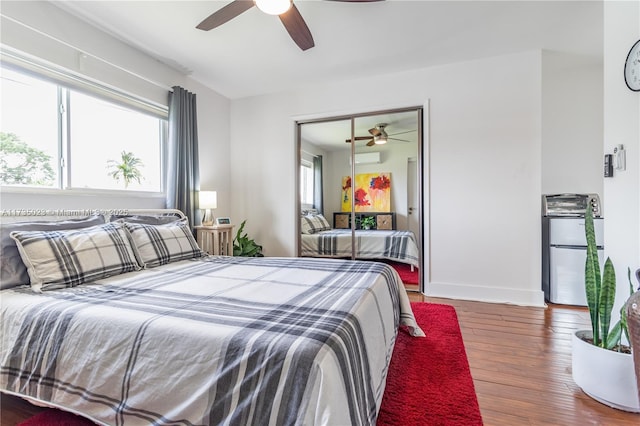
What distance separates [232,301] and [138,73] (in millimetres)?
2740

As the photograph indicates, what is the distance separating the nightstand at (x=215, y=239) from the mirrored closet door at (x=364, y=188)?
1.04 metres

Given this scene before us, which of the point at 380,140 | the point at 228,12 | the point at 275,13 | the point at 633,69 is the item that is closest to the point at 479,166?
the point at 380,140

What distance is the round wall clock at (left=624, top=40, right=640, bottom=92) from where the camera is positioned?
1610 millimetres

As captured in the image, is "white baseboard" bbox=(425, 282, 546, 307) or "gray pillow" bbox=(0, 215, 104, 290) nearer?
"gray pillow" bbox=(0, 215, 104, 290)

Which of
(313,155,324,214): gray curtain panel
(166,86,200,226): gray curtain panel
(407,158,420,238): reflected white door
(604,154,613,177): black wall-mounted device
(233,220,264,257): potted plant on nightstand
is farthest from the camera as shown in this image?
(313,155,324,214): gray curtain panel

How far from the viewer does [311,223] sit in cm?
404

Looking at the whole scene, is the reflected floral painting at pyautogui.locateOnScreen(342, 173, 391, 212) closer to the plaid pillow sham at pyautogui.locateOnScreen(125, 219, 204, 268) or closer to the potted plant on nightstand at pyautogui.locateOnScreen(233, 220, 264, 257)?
the potted plant on nightstand at pyautogui.locateOnScreen(233, 220, 264, 257)

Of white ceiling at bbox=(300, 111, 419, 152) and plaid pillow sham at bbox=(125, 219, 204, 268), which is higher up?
white ceiling at bbox=(300, 111, 419, 152)

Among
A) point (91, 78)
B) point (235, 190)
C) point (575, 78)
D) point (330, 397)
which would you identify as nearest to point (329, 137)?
point (235, 190)

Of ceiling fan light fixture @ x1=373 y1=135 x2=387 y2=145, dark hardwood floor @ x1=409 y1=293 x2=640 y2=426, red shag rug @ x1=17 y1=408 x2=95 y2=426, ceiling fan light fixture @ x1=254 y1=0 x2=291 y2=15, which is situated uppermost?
ceiling fan light fixture @ x1=254 y1=0 x2=291 y2=15

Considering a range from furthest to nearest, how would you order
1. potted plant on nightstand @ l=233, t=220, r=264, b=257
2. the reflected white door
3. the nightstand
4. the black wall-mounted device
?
potted plant on nightstand @ l=233, t=220, r=264, b=257, the reflected white door, the nightstand, the black wall-mounted device

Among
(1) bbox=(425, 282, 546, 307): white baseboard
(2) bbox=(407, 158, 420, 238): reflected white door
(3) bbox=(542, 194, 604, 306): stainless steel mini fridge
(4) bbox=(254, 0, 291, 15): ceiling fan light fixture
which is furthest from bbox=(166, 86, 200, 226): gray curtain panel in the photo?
(3) bbox=(542, 194, 604, 306): stainless steel mini fridge

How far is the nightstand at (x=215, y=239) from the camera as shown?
3.25 metres

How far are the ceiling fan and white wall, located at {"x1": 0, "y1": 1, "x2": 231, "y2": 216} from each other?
1135 mm
